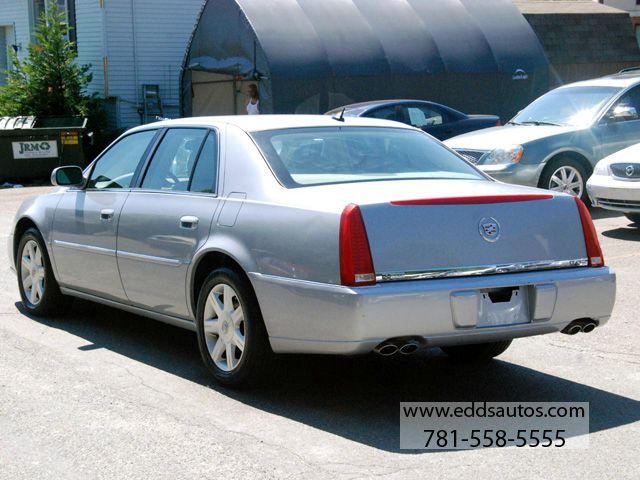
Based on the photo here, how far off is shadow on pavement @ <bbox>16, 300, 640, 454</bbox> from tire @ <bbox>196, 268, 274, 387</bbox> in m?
0.14

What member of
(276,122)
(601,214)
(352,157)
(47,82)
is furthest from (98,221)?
(47,82)

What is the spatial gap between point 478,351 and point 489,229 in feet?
4.36

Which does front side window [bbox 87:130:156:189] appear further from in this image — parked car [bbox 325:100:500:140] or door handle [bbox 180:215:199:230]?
parked car [bbox 325:100:500:140]

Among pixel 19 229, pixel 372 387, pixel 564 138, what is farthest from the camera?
pixel 564 138

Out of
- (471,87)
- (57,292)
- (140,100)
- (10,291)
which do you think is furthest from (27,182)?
(57,292)

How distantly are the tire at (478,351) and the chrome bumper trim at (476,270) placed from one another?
38.6 inches

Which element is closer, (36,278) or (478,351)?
(478,351)

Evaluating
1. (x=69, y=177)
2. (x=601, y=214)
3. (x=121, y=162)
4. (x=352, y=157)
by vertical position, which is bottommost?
(x=601, y=214)

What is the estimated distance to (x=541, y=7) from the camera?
29.1m

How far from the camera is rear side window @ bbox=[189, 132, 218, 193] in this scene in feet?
20.7

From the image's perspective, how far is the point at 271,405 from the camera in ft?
18.5

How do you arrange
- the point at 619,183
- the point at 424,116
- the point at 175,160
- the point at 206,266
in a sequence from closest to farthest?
the point at 206,266
the point at 175,160
the point at 619,183
the point at 424,116

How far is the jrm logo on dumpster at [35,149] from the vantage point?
69.6 feet

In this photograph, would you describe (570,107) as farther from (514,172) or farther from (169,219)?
(169,219)
